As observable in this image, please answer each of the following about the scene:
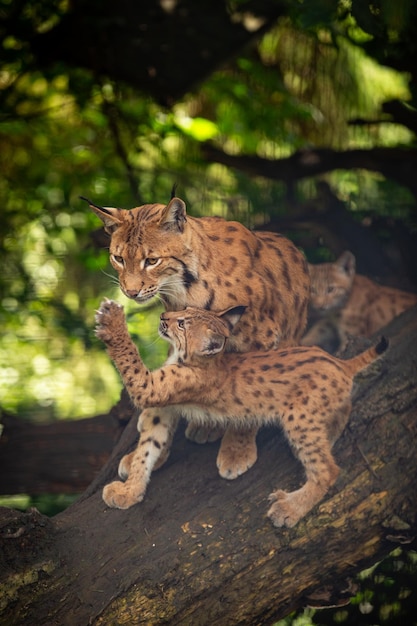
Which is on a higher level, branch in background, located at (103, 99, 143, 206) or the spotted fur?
the spotted fur

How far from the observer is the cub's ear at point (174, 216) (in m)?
2.96

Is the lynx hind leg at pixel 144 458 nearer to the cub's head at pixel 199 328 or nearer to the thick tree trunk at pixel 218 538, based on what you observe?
the thick tree trunk at pixel 218 538

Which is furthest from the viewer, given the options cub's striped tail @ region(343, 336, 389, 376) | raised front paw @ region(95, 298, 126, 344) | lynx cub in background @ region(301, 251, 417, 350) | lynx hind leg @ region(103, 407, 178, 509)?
lynx cub in background @ region(301, 251, 417, 350)

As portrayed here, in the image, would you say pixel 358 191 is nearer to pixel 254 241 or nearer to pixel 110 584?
pixel 254 241

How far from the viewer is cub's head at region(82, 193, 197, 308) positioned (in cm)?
300

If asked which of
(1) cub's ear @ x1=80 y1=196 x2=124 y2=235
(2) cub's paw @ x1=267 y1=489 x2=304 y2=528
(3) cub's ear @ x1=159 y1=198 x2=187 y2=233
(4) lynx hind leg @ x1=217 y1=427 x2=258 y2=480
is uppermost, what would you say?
(3) cub's ear @ x1=159 y1=198 x2=187 y2=233

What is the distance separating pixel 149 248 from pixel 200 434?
3.51 ft

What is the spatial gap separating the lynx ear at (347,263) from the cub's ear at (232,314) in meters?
1.79

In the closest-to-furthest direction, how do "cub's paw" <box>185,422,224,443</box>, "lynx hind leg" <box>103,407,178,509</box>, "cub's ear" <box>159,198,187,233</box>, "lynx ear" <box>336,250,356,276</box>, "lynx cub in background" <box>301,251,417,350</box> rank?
1. "cub's ear" <box>159,198,187,233</box>
2. "lynx hind leg" <box>103,407,178,509</box>
3. "cub's paw" <box>185,422,224,443</box>
4. "lynx ear" <box>336,250,356,276</box>
5. "lynx cub in background" <box>301,251,417,350</box>

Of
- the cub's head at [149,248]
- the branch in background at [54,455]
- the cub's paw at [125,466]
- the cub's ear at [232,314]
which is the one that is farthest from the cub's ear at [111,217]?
the branch in background at [54,455]

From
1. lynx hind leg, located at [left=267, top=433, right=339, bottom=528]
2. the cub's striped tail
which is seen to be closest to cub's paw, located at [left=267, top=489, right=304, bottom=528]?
lynx hind leg, located at [left=267, top=433, right=339, bottom=528]

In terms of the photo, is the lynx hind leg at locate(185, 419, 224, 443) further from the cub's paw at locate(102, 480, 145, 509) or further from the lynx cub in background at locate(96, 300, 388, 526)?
the cub's paw at locate(102, 480, 145, 509)

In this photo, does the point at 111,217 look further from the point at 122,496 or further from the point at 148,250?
the point at 122,496

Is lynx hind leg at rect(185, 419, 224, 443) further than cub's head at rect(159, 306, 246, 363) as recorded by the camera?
Yes
